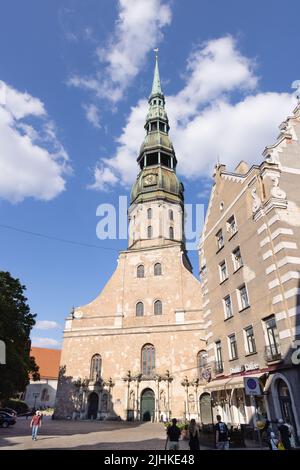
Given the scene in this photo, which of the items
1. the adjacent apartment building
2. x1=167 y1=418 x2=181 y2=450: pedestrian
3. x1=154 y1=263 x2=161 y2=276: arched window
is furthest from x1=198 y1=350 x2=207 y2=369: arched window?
x1=167 y1=418 x2=181 y2=450: pedestrian

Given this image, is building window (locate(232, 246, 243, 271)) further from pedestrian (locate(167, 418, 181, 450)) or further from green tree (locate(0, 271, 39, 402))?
green tree (locate(0, 271, 39, 402))

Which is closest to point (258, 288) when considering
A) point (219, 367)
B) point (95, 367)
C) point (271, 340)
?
point (271, 340)

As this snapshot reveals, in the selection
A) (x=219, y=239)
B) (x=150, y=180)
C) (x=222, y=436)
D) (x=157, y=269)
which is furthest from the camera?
(x=150, y=180)

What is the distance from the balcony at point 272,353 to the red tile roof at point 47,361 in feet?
174

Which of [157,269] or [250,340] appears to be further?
[157,269]

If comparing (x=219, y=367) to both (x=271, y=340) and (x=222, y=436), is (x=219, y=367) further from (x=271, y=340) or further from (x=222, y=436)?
(x=222, y=436)

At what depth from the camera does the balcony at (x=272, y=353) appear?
527 inches

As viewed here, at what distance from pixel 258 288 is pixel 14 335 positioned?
56.9ft

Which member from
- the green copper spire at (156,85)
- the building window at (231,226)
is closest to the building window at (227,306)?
A: the building window at (231,226)

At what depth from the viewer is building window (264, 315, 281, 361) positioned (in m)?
13.7

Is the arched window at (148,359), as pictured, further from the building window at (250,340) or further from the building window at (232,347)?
the building window at (250,340)

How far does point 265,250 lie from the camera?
15.3 meters

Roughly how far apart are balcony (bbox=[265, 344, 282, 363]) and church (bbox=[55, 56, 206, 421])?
1735 centimetres

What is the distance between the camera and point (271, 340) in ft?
47.1
